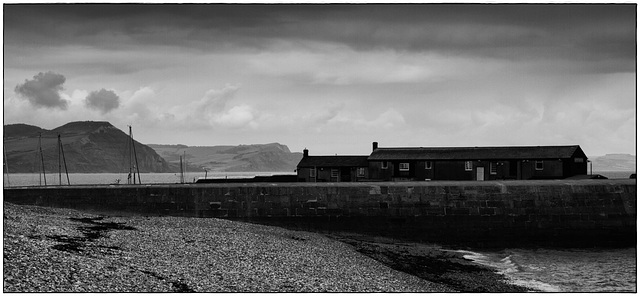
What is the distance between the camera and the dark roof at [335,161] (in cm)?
6200

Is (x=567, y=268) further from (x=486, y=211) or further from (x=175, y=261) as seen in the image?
(x=175, y=261)

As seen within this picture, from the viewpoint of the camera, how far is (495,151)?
55.8m

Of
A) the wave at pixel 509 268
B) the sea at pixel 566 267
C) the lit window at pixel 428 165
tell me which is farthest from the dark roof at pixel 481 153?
the wave at pixel 509 268

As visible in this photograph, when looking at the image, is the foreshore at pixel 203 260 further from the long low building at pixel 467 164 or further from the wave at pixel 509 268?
the long low building at pixel 467 164

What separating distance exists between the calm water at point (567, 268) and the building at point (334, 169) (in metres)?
30.0

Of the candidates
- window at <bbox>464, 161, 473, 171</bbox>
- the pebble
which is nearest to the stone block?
the pebble

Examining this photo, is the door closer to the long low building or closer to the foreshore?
the long low building

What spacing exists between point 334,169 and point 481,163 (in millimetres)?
14122

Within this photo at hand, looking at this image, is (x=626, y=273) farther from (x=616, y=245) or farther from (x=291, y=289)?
(x=291, y=289)

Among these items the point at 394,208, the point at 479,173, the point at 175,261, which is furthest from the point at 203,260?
the point at 479,173

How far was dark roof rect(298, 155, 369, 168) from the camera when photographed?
62.0 meters

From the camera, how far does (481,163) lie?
181 feet

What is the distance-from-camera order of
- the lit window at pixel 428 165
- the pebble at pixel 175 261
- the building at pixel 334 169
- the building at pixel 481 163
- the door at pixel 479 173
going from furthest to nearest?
the building at pixel 334 169, the lit window at pixel 428 165, the door at pixel 479 173, the building at pixel 481 163, the pebble at pixel 175 261

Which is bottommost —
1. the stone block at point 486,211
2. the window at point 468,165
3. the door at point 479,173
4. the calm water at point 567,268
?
the calm water at point 567,268
